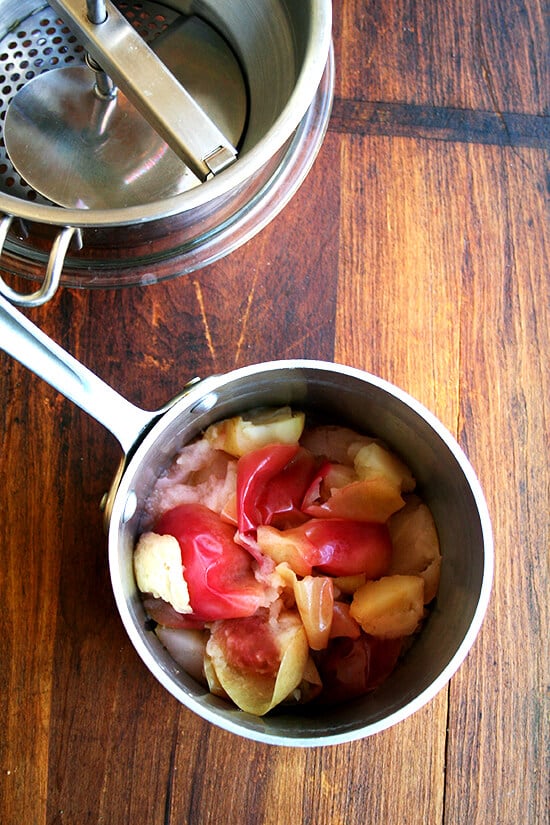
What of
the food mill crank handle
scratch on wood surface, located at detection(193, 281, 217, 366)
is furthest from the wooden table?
the food mill crank handle

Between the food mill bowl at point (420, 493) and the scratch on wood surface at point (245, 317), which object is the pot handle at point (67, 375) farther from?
the scratch on wood surface at point (245, 317)

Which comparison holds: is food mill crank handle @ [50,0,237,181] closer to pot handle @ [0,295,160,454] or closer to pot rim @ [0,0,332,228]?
pot rim @ [0,0,332,228]

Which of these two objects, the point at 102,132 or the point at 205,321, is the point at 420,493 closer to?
the point at 205,321

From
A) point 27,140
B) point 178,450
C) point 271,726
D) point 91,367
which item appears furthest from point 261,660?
point 27,140

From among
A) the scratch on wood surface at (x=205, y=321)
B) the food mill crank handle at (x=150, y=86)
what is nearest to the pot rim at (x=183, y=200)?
the food mill crank handle at (x=150, y=86)

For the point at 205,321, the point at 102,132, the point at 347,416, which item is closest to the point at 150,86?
the point at 102,132
